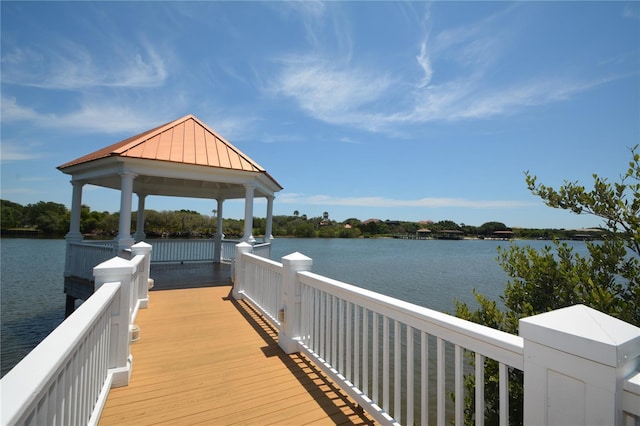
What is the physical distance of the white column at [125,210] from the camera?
793 centimetres

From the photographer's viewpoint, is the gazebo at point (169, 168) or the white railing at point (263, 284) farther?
the gazebo at point (169, 168)

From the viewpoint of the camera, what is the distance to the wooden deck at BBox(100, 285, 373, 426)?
280 centimetres

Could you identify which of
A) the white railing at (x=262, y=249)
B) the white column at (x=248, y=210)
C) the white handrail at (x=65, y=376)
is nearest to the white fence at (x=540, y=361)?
the white handrail at (x=65, y=376)

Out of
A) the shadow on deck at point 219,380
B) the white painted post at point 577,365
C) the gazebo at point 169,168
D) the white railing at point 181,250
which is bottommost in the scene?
the shadow on deck at point 219,380

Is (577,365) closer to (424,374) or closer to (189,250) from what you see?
(424,374)

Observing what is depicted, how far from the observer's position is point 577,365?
1.22 m

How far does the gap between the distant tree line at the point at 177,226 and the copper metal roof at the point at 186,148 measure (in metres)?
7.70

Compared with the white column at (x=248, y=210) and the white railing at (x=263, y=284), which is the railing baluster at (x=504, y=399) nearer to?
the white railing at (x=263, y=284)

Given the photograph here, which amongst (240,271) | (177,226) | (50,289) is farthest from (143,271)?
(177,226)

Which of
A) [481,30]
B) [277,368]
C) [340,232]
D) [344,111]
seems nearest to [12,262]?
[344,111]

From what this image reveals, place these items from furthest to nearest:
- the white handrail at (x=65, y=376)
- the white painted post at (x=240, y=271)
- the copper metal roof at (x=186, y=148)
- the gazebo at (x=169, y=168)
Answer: the copper metal roof at (x=186, y=148) < the gazebo at (x=169, y=168) < the white painted post at (x=240, y=271) < the white handrail at (x=65, y=376)

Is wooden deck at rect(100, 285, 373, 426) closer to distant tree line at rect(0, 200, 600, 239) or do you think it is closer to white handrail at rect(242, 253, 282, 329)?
white handrail at rect(242, 253, 282, 329)

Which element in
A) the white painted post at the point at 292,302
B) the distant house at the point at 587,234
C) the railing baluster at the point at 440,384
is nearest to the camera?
the railing baluster at the point at 440,384

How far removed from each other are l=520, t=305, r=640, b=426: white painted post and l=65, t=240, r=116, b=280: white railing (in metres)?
9.36
